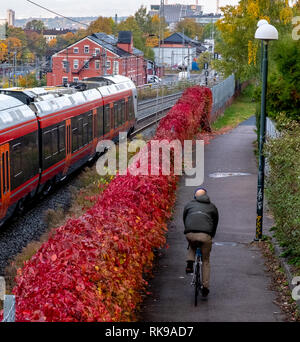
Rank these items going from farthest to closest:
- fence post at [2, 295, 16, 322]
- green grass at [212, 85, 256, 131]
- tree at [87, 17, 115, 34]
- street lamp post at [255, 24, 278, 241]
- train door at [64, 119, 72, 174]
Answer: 1. tree at [87, 17, 115, 34]
2. green grass at [212, 85, 256, 131]
3. train door at [64, 119, 72, 174]
4. street lamp post at [255, 24, 278, 241]
5. fence post at [2, 295, 16, 322]

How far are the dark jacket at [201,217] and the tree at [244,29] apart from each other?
32328 mm

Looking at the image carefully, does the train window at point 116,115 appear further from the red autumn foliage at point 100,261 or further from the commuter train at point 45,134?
the red autumn foliage at point 100,261

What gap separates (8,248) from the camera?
15.0 m

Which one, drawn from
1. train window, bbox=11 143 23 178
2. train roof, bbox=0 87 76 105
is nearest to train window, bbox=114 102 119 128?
train roof, bbox=0 87 76 105

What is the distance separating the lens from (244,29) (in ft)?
168

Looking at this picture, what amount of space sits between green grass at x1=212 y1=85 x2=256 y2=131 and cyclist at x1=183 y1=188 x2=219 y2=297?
26.9m

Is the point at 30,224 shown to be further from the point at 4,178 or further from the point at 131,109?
the point at 131,109

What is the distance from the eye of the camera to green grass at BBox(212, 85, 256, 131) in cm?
4084

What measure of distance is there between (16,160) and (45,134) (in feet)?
10.4

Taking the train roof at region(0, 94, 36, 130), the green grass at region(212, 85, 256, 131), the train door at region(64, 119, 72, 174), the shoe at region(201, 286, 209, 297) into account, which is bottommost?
the shoe at region(201, 286, 209, 297)

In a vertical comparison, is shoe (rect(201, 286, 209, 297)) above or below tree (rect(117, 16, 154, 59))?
below

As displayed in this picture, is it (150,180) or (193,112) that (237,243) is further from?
(193,112)

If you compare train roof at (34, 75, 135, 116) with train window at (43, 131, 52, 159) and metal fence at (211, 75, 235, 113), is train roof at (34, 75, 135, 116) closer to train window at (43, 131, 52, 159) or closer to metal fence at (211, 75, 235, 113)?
train window at (43, 131, 52, 159)
